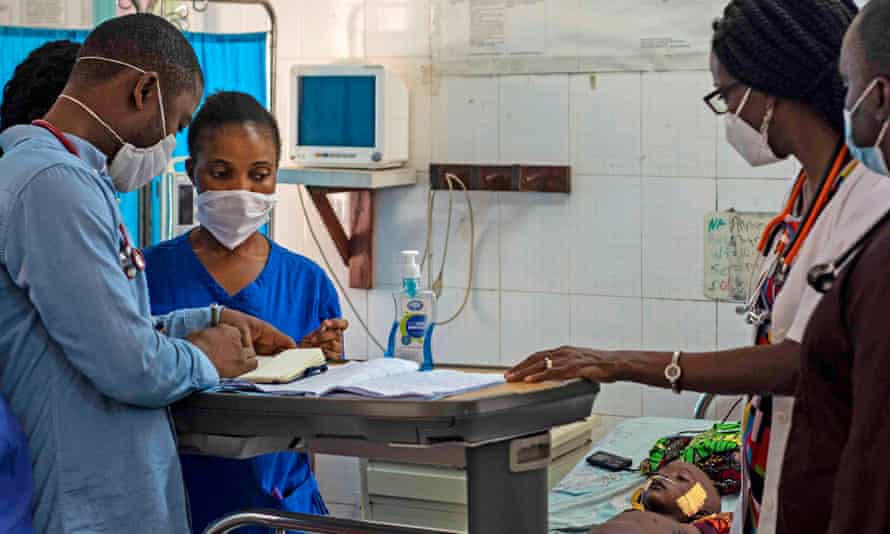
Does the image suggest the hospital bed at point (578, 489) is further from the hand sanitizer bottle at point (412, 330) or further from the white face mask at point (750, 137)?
the white face mask at point (750, 137)

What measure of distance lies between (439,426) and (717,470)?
1845 millimetres

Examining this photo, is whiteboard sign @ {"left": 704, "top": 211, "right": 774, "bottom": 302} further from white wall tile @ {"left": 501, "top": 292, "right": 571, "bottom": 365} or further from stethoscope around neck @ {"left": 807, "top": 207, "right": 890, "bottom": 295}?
stethoscope around neck @ {"left": 807, "top": 207, "right": 890, "bottom": 295}

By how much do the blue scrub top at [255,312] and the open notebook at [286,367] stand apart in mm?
256

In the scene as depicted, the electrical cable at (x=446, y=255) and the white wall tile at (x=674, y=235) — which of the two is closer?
the white wall tile at (x=674, y=235)

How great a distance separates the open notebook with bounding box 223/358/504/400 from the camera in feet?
5.81

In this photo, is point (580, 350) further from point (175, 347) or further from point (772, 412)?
point (175, 347)

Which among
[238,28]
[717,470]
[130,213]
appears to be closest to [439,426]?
[717,470]

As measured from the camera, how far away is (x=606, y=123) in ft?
14.6

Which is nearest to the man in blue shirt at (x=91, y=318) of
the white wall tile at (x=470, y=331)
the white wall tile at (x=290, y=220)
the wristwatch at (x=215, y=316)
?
the wristwatch at (x=215, y=316)

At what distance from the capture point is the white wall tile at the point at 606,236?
4.43 metres

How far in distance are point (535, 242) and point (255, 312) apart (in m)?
2.28

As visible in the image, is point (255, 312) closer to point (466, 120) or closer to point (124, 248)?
point (124, 248)

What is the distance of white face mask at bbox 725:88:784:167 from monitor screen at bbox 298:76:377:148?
2.57m

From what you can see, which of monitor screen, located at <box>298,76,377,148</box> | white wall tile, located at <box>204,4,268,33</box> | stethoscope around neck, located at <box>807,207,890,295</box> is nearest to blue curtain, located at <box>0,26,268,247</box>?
monitor screen, located at <box>298,76,377,148</box>
